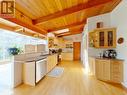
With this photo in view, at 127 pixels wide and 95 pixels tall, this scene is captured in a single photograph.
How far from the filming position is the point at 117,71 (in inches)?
183

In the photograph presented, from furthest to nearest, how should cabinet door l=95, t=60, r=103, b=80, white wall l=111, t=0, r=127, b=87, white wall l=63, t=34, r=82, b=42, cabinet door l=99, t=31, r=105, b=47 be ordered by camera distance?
white wall l=63, t=34, r=82, b=42, cabinet door l=99, t=31, r=105, b=47, cabinet door l=95, t=60, r=103, b=80, white wall l=111, t=0, r=127, b=87

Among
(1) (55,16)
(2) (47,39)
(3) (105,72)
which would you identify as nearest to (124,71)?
(3) (105,72)

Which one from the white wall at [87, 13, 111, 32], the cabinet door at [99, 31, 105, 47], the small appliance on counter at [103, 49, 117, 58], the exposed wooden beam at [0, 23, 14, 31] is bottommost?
the small appliance on counter at [103, 49, 117, 58]

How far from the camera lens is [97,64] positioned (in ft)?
16.8

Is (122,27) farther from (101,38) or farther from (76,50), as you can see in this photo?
(76,50)

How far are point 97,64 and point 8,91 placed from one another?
11.1 feet

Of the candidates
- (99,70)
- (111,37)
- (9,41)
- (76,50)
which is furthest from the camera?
(76,50)

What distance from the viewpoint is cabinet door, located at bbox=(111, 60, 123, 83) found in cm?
454

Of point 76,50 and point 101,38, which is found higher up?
point 101,38

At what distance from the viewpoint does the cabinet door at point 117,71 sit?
4545 mm

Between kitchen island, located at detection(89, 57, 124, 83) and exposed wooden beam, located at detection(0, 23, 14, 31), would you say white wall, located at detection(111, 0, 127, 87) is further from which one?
exposed wooden beam, located at detection(0, 23, 14, 31)

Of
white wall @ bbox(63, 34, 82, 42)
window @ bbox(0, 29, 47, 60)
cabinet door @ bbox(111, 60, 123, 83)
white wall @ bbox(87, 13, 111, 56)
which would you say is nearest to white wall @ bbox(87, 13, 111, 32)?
white wall @ bbox(87, 13, 111, 56)

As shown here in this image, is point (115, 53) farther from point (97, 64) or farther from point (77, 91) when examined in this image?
point (77, 91)

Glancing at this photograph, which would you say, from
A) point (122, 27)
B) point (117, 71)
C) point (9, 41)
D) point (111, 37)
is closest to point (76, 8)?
point (122, 27)
